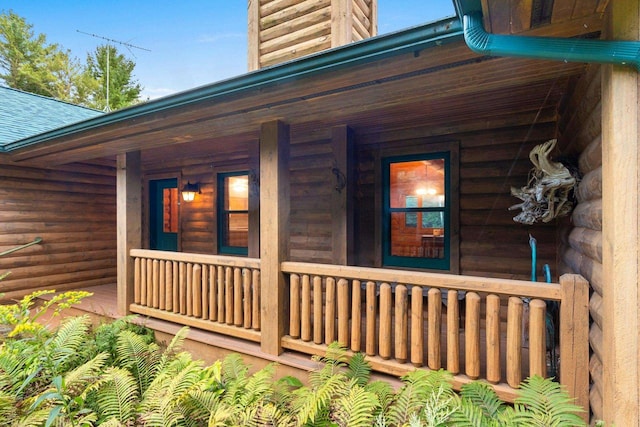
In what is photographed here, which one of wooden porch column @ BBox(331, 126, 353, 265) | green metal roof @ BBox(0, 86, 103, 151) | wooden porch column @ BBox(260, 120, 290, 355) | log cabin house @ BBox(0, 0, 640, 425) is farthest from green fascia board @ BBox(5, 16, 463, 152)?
green metal roof @ BBox(0, 86, 103, 151)

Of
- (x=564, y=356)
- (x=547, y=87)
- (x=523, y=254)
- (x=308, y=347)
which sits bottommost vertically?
(x=308, y=347)

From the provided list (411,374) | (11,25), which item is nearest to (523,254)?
(411,374)

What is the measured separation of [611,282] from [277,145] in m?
2.51

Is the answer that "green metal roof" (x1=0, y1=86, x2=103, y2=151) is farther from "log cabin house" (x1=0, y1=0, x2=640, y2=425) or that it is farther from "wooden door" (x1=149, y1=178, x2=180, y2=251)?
"wooden door" (x1=149, y1=178, x2=180, y2=251)

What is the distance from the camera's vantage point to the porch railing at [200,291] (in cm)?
332

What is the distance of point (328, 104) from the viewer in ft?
9.12

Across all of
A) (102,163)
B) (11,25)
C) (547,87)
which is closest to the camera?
(547,87)

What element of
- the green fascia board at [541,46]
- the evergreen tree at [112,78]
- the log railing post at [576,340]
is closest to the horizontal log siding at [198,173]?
the green fascia board at [541,46]

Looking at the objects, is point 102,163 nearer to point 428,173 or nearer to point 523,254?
point 428,173

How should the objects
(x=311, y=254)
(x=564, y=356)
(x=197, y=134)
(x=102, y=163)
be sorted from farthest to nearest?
(x=102, y=163), (x=311, y=254), (x=197, y=134), (x=564, y=356)

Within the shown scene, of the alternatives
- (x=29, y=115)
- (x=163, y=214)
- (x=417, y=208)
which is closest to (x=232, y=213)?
(x=163, y=214)

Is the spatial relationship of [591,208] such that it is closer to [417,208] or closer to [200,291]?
[417,208]

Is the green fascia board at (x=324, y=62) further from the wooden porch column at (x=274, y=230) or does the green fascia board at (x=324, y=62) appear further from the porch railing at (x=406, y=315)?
the porch railing at (x=406, y=315)

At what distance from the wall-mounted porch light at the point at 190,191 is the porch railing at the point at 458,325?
3610mm
